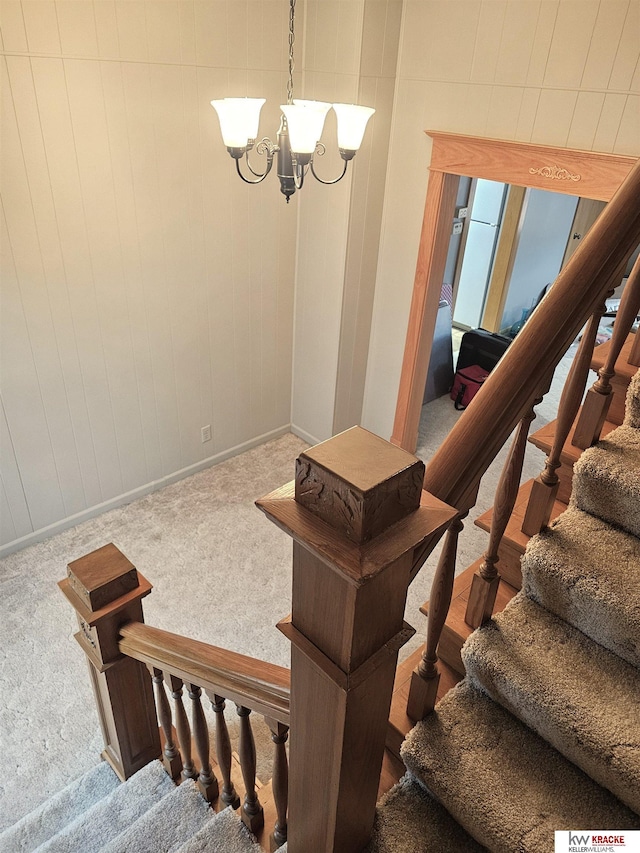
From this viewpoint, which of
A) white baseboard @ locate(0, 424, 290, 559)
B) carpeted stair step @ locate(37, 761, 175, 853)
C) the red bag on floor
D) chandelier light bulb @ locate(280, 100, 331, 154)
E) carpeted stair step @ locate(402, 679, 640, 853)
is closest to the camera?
carpeted stair step @ locate(402, 679, 640, 853)

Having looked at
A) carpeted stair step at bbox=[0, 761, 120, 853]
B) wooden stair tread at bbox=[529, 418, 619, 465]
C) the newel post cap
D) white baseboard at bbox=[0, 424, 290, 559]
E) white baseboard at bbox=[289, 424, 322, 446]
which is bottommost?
white baseboard at bbox=[0, 424, 290, 559]

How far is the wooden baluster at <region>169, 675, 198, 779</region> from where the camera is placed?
5.25 ft

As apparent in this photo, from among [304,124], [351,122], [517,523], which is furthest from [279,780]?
[351,122]

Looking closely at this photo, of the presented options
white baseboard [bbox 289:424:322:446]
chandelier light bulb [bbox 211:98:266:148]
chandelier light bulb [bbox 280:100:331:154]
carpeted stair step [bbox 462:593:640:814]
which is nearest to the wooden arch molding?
white baseboard [bbox 289:424:322:446]

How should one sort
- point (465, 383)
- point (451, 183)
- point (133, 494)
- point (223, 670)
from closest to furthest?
point (223, 670)
point (451, 183)
point (133, 494)
point (465, 383)

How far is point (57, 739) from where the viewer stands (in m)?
2.70

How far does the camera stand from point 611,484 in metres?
1.40

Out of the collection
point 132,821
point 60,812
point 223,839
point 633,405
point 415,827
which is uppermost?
point 633,405

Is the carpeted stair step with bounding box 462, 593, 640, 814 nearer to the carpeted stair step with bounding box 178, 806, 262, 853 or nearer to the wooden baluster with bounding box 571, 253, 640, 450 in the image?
the wooden baluster with bounding box 571, 253, 640, 450

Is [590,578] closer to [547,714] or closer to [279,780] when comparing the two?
[547,714]

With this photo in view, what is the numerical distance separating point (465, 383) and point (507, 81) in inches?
103

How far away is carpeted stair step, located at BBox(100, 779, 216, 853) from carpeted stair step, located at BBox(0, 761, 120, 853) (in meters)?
0.40

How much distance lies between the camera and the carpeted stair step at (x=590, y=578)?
1246 mm

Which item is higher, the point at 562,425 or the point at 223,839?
the point at 562,425
